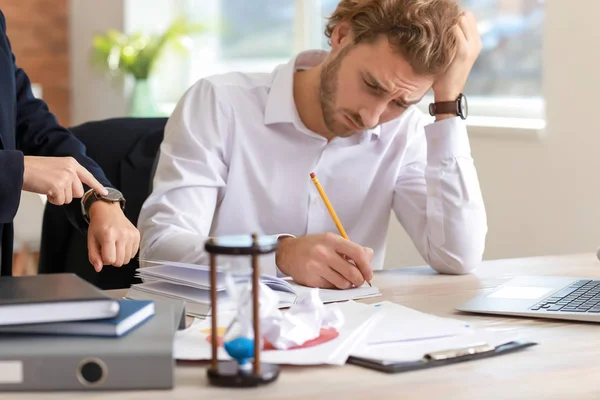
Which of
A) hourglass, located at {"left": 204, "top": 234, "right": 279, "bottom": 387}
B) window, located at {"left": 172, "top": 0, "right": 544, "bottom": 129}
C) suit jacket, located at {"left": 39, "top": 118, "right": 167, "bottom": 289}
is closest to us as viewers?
hourglass, located at {"left": 204, "top": 234, "right": 279, "bottom": 387}

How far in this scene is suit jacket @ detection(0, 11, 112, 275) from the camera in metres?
1.64

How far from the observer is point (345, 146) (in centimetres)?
202

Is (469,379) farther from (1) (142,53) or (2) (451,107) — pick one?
(1) (142,53)

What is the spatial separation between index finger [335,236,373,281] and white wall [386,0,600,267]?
1.41 meters

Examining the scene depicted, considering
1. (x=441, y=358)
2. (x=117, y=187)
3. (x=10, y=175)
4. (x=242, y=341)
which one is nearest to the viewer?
(x=242, y=341)

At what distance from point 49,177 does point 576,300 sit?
2.73 ft

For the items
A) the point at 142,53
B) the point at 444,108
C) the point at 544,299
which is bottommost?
the point at 544,299

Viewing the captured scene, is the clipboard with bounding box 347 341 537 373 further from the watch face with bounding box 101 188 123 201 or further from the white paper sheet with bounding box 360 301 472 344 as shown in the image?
the watch face with bounding box 101 188 123 201

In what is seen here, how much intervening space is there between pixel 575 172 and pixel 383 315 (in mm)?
1720

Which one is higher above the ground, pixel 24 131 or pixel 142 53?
pixel 142 53

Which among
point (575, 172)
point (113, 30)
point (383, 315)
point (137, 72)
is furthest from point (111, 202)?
point (113, 30)

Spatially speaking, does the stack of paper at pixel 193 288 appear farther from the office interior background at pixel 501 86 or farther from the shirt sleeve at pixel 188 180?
the office interior background at pixel 501 86

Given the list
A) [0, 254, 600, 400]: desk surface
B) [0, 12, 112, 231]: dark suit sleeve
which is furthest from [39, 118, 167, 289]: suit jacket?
[0, 254, 600, 400]: desk surface

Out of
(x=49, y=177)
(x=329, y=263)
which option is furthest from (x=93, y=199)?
(x=329, y=263)
